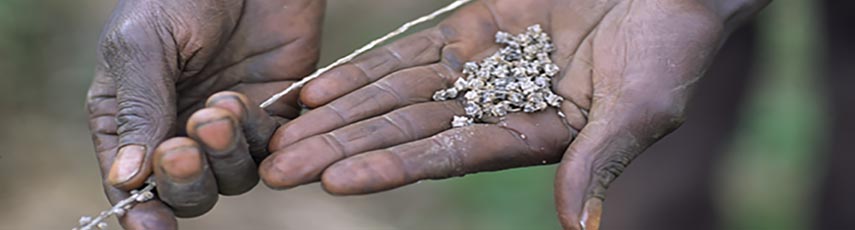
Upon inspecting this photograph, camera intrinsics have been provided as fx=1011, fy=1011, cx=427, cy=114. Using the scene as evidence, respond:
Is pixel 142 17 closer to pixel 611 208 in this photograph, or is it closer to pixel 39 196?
pixel 611 208

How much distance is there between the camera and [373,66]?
175cm

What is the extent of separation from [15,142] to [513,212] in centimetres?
157

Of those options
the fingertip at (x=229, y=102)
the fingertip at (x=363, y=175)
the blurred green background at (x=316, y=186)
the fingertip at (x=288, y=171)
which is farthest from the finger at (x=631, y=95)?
the blurred green background at (x=316, y=186)

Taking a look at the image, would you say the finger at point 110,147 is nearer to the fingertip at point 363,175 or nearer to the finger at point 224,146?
the finger at point 224,146

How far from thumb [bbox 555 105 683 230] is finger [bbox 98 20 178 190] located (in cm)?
60

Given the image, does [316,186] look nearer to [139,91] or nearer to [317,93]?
[317,93]

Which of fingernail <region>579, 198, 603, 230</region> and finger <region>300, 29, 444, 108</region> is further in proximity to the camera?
finger <region>300, 29, 444, 108</region>

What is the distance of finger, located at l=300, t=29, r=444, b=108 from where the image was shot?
65.5 inches

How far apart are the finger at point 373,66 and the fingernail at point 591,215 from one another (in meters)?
0.47

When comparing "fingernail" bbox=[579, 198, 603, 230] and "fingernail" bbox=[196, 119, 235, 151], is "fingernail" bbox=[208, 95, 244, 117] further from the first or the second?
"fingernail" bbox=[579, 198, 603, 230]

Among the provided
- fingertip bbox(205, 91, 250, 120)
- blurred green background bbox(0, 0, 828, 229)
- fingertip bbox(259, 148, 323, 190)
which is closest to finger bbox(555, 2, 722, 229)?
fingertip bbox(259, 148, 323, 190)

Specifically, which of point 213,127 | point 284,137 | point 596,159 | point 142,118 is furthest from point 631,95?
point 142,118

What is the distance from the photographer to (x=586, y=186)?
4.73ft

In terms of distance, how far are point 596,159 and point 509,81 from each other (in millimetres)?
279
